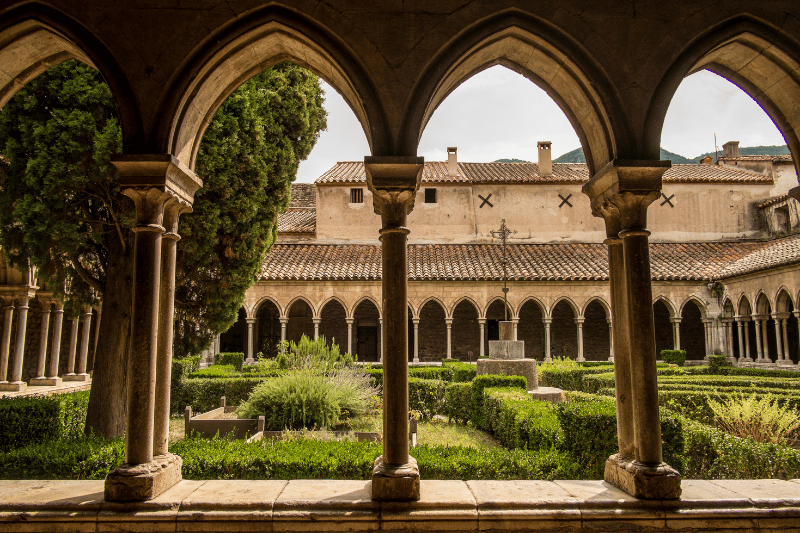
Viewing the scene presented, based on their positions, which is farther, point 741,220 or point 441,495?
point 741,220

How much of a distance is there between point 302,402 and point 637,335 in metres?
5.26

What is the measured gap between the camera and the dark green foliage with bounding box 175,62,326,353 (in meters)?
7.47

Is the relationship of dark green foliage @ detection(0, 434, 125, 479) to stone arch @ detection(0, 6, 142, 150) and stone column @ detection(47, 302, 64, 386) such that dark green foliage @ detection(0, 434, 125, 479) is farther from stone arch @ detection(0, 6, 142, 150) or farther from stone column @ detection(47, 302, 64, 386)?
stone column @ detection(47, 302, 64, 386)

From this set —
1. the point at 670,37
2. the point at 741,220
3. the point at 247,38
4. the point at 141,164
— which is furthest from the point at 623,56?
the point at 741,220

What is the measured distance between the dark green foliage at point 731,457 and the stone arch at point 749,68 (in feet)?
8.68

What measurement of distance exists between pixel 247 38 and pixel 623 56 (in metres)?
2.72

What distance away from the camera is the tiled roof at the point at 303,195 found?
90.6 feet

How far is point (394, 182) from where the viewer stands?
377 centimetres

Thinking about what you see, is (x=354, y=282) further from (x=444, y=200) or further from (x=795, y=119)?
(x=795, y=119)

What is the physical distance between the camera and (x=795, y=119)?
422 centimetres

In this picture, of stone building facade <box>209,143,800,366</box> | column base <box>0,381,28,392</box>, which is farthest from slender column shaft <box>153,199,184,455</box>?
stone building facade <box>209,143,800,366</box>

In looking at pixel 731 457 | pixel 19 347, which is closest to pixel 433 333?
Answer: pixel 19 347

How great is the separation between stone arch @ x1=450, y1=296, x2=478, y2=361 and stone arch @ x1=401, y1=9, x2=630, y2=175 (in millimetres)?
15916

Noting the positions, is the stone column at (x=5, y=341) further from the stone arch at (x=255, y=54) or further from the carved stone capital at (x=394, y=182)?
the carved stone capital at (x=394, y=182)
